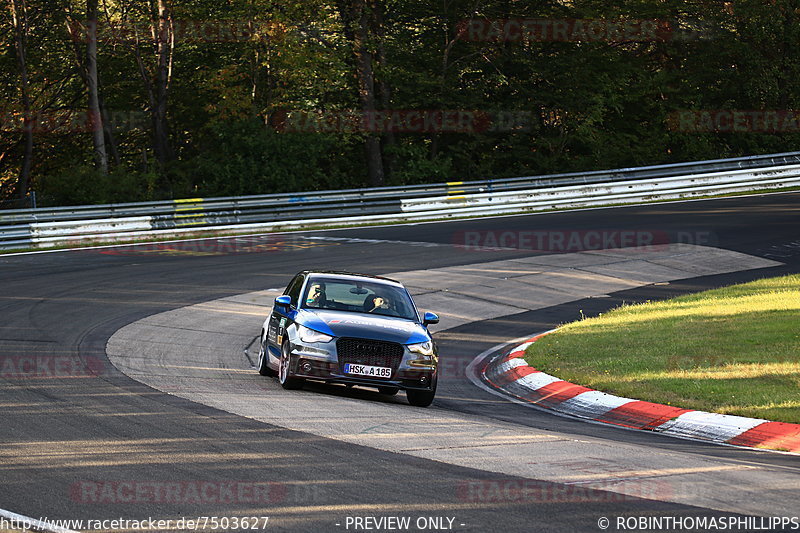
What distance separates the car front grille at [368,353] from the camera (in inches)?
470

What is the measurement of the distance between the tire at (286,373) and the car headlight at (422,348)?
1.41 m

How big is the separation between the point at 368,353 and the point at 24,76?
31.0 meters

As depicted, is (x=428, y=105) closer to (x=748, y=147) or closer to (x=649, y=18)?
(x=649, y=18)

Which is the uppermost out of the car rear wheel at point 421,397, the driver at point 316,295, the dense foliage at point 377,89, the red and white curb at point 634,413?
the dense foliage at point 377,89

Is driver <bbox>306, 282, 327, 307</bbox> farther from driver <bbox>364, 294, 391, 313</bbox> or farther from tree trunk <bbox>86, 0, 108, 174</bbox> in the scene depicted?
tree trunk <bbox>86, 0, 108, 174</bbox>

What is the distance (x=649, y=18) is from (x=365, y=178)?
49.9 ft

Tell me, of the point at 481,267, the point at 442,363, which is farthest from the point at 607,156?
the point at 442,363

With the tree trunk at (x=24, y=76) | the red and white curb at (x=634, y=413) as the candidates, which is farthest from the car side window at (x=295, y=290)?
the tree trunk at (x=24, y=76)

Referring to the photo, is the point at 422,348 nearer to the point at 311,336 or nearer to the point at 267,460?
the point at 311,336

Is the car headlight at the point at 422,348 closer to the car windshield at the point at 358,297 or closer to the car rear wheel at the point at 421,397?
the car rear wheel at the point at 421,397

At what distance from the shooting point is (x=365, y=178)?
42.5 metres

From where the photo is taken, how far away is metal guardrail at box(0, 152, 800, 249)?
92.0ft

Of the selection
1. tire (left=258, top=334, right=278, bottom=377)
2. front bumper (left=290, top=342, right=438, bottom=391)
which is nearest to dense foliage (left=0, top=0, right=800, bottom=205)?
tire (left=258, top=334, right=278, bottom=377)

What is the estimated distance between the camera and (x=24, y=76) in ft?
126
